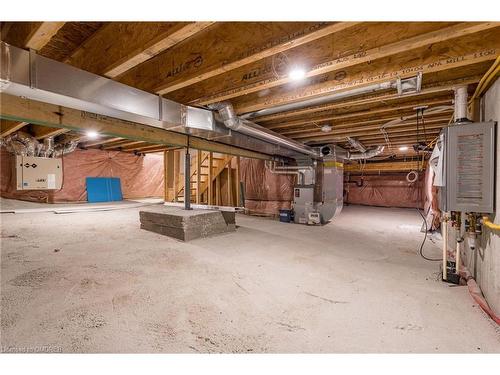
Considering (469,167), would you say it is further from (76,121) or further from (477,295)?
(76,121)

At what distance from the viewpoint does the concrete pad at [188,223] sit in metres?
3.12

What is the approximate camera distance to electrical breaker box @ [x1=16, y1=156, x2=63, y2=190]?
5.01 m

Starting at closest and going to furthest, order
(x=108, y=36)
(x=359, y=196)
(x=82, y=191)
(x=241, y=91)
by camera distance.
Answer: (x=108, y=36) → (x=241, y=91) → (x=82, y=191) → (x=359, y=196)

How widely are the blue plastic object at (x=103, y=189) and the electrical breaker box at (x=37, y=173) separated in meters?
1.31

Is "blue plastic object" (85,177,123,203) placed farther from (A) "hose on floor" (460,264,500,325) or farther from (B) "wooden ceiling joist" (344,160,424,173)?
(A) "hose on floor" (460,264,500,325)

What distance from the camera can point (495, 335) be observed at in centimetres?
127

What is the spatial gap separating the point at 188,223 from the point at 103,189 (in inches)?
222

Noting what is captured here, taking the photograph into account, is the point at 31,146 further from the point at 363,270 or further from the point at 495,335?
the point at 495,335

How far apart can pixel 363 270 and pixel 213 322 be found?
5.21ft

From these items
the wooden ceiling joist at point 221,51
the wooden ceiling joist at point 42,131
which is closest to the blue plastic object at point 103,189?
the wooden ceiling joist at point 42,131

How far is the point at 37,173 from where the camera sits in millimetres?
5309

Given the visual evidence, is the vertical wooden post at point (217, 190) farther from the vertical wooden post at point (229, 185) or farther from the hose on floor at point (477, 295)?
the hose on floor at point (477, 295)

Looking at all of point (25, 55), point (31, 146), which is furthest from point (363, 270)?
point (31, 146)

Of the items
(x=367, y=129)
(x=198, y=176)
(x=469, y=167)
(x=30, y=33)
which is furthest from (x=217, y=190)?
(x=469, y=167)
